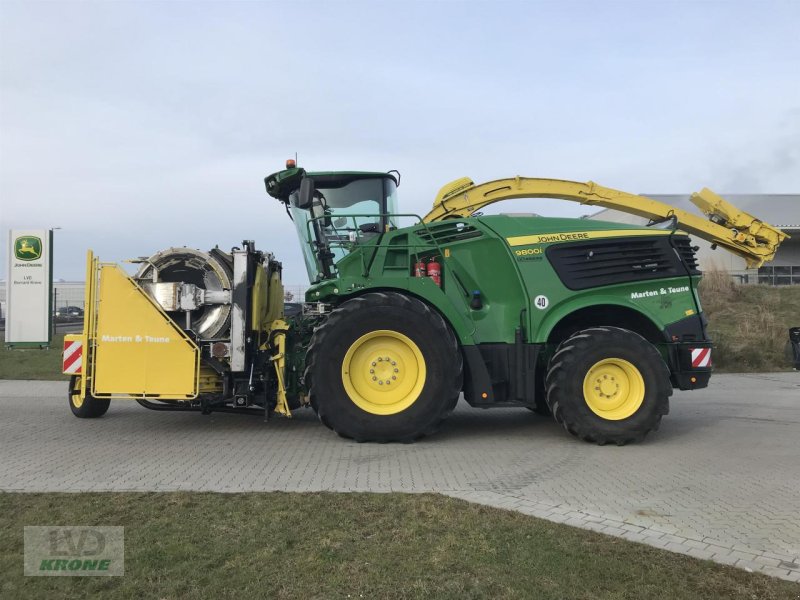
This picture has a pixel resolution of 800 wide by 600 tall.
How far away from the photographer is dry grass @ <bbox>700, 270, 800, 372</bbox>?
1545 centimetres

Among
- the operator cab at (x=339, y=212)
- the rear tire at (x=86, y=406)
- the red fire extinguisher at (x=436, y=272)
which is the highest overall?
the operator cab at (x=339, y=212)

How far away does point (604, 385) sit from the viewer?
682 cm

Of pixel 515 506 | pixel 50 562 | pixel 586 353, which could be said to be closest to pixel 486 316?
pixel 586 353

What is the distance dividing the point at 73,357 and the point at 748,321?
56.0ft

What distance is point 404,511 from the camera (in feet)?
14.4

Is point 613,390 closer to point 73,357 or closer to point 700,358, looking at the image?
A: point 700,358

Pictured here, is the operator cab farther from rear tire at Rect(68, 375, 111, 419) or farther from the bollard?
the bollard

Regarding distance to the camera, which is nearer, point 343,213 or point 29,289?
point 343,213

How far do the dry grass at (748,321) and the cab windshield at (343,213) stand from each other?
37.0ft

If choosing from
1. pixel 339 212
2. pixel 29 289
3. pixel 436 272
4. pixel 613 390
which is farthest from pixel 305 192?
pixel 29 289

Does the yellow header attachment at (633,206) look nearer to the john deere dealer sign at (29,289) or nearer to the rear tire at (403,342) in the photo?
the rear tire at (403,342)

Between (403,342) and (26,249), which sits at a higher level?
(26,249)

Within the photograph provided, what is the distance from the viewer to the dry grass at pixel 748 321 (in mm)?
15453

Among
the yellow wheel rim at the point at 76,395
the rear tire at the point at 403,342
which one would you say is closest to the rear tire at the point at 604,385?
the rear tire at the point at 403,342
